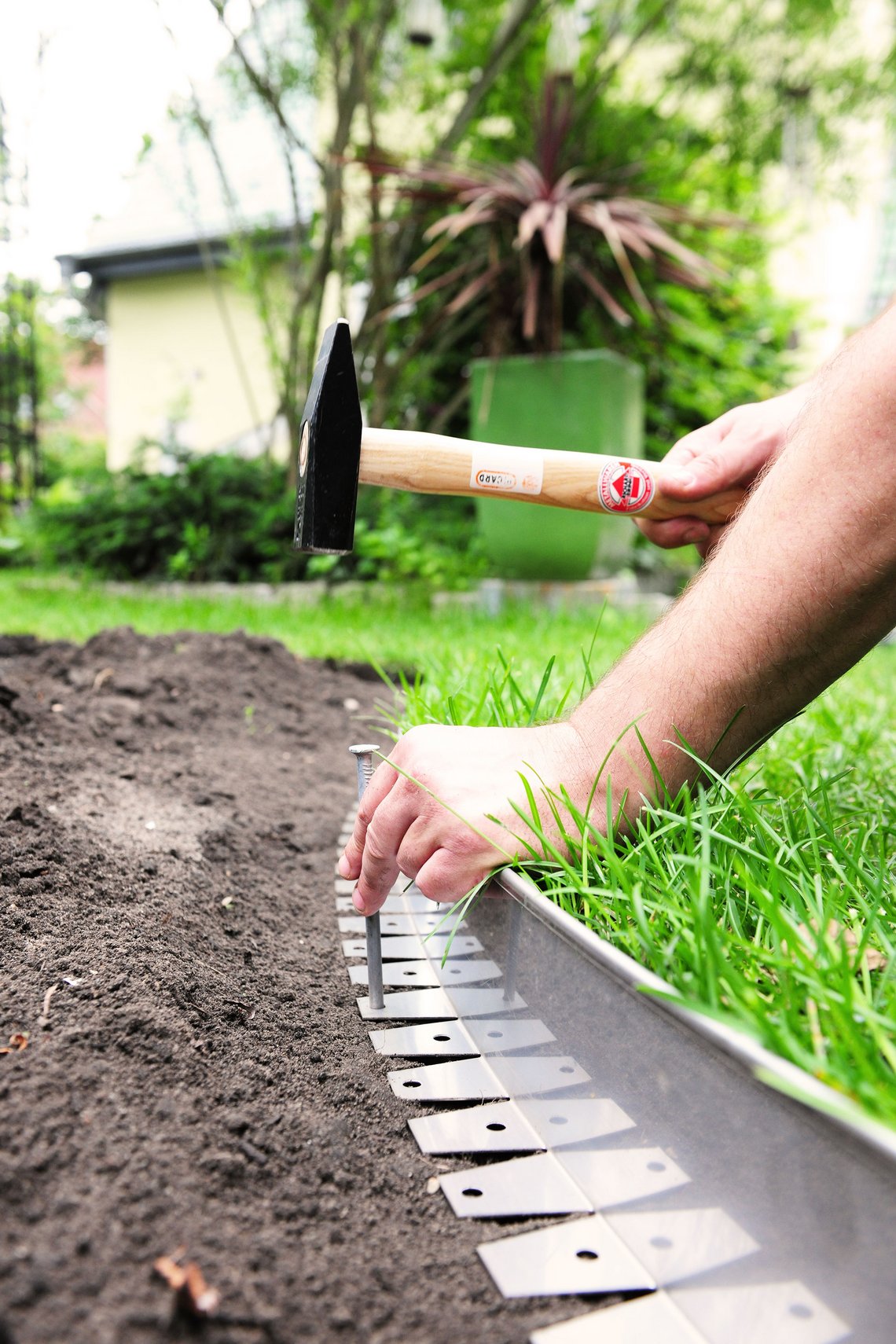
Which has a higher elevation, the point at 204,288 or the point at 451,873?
the point at 204,288

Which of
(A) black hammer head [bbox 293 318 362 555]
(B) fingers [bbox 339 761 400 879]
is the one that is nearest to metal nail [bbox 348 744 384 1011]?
(B) fingers [bbox 339 761 400 879]

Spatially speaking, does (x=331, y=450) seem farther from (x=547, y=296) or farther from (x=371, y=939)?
(x=547, y=296)

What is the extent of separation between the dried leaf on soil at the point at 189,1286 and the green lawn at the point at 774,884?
1.32 feet

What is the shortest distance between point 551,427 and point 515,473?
340cm

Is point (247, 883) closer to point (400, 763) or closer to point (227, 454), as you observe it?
point (400, 763)

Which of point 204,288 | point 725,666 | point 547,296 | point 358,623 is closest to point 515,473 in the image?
point 725,666

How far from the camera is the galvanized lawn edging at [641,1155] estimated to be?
594mm

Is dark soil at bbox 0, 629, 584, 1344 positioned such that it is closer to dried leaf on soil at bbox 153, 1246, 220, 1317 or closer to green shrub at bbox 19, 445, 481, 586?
dried leaf on soil at bbox 153, 1246, 220, 1317

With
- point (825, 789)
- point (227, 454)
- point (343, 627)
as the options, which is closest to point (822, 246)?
point (227, 454)

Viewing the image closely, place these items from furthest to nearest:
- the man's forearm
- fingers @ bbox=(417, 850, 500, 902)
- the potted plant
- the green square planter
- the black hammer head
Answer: the green square planter < the potted plant < the black hammer head < fingers @ bbox=(417, 850, 500, 902) < the man's forearm

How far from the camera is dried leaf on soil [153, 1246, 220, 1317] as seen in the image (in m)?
0.60

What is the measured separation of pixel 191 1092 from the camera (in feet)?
2.93

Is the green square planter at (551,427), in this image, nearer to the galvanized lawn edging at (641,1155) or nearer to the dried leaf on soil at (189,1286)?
the galvanized lawn edging at (641,1155)

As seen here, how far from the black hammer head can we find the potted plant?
3.23m
